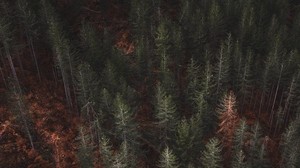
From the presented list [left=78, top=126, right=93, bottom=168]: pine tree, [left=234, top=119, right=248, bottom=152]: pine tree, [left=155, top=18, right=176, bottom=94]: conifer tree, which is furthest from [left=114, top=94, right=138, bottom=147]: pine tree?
[left=234, top=119, right=248, bottom=152]: pine tree

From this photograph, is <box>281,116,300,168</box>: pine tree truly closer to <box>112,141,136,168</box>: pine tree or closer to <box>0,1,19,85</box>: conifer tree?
<box>112,141,136,168</box>: pine tree

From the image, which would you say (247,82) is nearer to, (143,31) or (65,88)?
(143,31)

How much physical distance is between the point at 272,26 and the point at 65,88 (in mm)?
30287

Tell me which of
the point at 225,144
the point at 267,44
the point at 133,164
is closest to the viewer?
the point at 133,164

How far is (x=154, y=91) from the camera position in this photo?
53438 millimetres

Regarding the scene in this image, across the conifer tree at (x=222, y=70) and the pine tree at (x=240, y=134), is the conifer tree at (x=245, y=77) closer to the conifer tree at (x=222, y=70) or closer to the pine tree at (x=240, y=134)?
the conifer tree at (x=222, y=70)

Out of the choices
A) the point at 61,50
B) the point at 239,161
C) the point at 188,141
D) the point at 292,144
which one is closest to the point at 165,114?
the point at 188,141

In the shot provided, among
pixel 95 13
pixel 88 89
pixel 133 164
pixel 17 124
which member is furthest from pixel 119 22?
pixel 133 164

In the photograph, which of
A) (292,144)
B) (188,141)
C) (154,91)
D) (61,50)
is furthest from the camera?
(154,91)

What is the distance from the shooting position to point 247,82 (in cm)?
5025

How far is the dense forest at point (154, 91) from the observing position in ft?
140

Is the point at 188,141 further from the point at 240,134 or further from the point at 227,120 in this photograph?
the point at 227,120

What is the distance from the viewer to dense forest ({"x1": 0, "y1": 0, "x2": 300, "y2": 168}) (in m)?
42.5

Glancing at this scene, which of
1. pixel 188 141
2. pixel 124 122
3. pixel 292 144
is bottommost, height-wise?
pixel 292 144
